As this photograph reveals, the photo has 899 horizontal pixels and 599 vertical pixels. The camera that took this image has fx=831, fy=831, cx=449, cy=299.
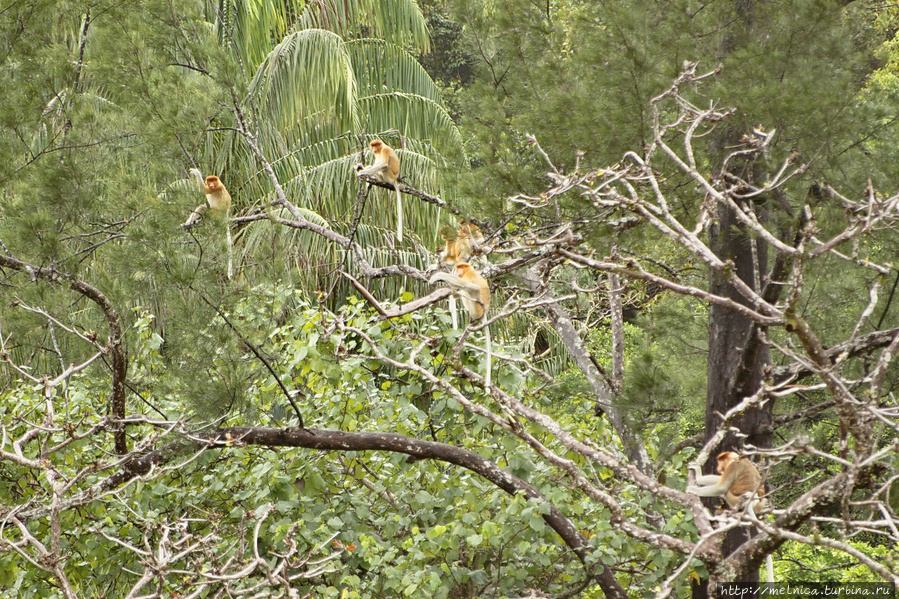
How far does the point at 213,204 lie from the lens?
14.3 ft

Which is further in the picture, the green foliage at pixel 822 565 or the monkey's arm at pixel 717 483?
the green foliage at pixel 822 565

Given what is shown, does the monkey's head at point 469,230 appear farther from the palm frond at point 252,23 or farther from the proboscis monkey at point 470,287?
the palm frond at point 252,23

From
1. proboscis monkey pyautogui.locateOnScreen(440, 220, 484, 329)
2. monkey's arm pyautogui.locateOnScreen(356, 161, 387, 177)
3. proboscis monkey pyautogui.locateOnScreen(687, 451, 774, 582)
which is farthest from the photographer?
monkey's arm pyautogui.locateOnScreen(356, 161, 387, 177)

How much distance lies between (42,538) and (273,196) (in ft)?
12.9

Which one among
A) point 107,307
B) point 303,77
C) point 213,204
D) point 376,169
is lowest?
point 107,307

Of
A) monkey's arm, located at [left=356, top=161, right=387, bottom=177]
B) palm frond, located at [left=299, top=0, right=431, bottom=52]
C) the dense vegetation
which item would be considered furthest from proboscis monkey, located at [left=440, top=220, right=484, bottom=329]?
palm frond, located at [left=299, top=0, right=431, bottom=52]

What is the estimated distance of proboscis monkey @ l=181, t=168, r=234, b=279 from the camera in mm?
3340

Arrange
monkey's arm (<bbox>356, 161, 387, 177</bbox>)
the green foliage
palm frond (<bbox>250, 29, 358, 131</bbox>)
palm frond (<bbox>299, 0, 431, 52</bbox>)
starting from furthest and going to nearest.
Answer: palm frond (<bbox>299, 0, 431, 52</bbox>) → palm frond (<bbox>250, 29, 358, 131</bbox>) → the green foliage → monkey's arm (<bbox>356, 161, 387, 177</bbox>)

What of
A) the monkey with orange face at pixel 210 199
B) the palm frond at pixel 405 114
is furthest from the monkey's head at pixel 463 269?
the palm frond at pixel 405 114

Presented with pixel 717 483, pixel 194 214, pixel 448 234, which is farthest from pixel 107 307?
pixel 717 483

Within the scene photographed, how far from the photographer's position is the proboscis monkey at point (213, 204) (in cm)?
334

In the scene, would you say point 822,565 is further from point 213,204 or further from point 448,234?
point 213,204

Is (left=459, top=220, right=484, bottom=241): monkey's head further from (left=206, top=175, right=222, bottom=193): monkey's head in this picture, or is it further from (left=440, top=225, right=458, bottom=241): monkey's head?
(left=206, top=175, right=222, bottom=193): monkey's head

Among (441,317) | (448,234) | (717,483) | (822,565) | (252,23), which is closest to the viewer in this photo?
(717,483)
